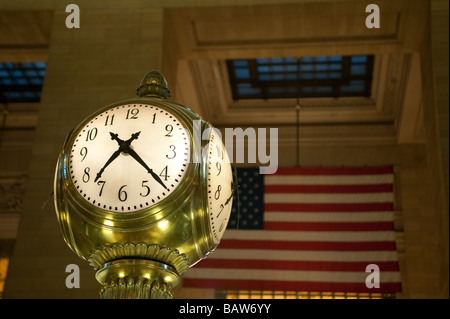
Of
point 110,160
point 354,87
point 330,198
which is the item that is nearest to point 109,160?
point 110,160

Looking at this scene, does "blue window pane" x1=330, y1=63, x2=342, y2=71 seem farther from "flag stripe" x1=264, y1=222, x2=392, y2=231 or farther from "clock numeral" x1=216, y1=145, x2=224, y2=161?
"clock numeral" x1=216, y1=145, x2=224, y2=161

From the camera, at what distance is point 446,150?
8.09 meters

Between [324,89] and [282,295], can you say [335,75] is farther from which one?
[282,295]

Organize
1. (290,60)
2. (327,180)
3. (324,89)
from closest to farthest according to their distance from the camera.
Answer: (327,180), (290,60), (324,89)

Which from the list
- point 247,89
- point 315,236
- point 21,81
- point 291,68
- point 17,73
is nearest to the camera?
point 315,236

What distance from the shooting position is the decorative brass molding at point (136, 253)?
1478mm

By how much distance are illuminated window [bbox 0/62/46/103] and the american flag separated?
5.58m

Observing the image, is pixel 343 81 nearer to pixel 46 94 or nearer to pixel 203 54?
pixel 203 54

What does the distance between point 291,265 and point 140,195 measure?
8598 mm

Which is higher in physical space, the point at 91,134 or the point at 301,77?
the point at 301,77

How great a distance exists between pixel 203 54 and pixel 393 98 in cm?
470

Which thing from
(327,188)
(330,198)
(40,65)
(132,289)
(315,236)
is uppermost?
(40,65)

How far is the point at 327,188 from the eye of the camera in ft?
33.1

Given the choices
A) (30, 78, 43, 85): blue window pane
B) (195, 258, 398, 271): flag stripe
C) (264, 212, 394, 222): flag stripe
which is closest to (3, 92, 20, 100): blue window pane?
(30, 78, 43, 85): blue window pane
